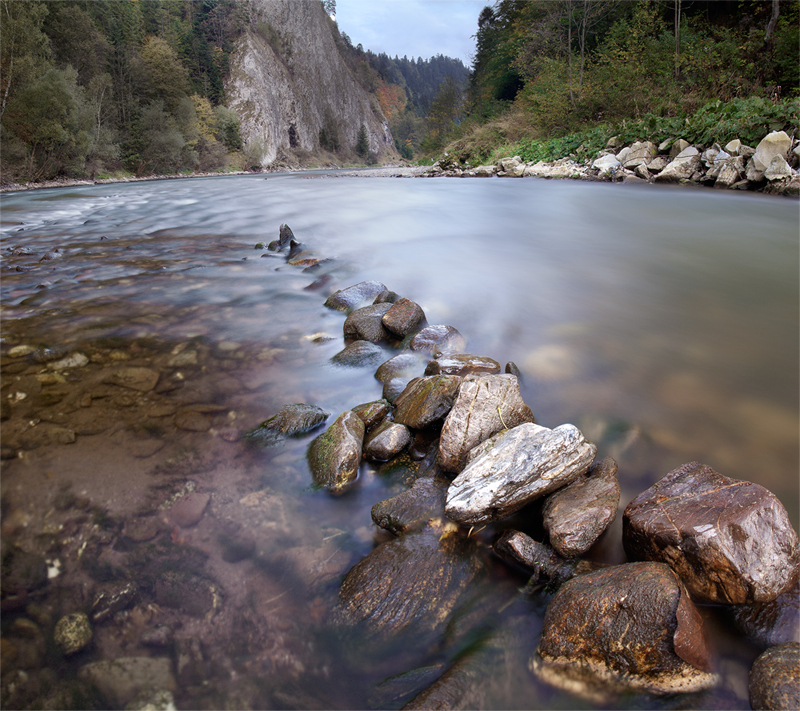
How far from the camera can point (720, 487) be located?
174 centimetres

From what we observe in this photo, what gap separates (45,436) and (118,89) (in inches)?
1919

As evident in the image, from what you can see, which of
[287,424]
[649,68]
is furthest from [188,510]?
[649,68]

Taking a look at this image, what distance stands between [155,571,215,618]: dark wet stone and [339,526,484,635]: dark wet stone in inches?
22.0

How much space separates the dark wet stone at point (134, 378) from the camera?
313 centimetres

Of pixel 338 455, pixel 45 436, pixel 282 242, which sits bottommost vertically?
pixel 338 455

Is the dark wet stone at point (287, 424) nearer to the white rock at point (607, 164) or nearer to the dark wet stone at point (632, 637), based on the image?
the dark wet stone at point (632, 637)

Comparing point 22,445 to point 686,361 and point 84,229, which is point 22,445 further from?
point 84,229

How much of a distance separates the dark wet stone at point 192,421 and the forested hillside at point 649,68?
12.6 metres

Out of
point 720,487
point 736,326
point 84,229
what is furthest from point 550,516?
point 84,229

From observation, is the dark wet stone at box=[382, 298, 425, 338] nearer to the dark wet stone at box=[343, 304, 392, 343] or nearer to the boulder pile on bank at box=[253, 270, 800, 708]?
the dark wet stone at box=[343, 304, 392, 343]

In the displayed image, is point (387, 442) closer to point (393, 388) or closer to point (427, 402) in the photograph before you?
point (427, 402)

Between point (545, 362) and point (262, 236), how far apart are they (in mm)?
7222

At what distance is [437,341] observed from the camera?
11.9 ft

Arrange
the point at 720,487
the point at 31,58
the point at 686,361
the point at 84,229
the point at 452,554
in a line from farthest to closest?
the point at 31,58
the point at 84,229
the point at 686,361
the point at 452,554
the point at 720,487
